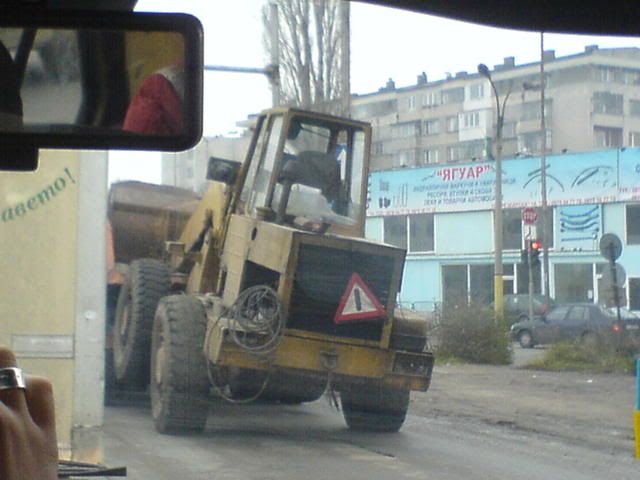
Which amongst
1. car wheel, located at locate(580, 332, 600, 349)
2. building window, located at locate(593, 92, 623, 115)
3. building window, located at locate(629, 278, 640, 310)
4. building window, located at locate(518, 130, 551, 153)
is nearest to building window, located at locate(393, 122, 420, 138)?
building window, located at locate(518, 130, 551, 153)

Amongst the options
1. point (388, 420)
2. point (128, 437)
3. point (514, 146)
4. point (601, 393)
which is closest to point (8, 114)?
point (128, 437)

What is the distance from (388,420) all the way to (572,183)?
536 inches

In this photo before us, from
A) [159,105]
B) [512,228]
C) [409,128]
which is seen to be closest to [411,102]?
[409,128]

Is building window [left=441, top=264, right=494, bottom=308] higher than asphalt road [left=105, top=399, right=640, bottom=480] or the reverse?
higher

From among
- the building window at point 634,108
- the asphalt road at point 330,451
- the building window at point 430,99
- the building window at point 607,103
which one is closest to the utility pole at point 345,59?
the asphalt road at point 330,451

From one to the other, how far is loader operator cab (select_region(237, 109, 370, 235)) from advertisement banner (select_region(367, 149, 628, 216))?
0.46 metres

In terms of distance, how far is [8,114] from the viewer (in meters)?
2.29

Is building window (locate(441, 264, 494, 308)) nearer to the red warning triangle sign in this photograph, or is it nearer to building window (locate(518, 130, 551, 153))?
the red warning triangle sign

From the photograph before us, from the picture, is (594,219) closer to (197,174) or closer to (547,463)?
(197,174)

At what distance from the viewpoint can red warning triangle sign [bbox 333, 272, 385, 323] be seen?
1030 cm

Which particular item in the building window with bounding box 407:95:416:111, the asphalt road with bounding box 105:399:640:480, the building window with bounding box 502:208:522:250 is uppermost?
the building window with bounding box 407:95:416:111

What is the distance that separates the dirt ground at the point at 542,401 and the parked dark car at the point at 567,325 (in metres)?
1.86

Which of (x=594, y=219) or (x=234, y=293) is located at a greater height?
(x=594, y=219)

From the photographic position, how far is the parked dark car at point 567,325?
66.5ft
